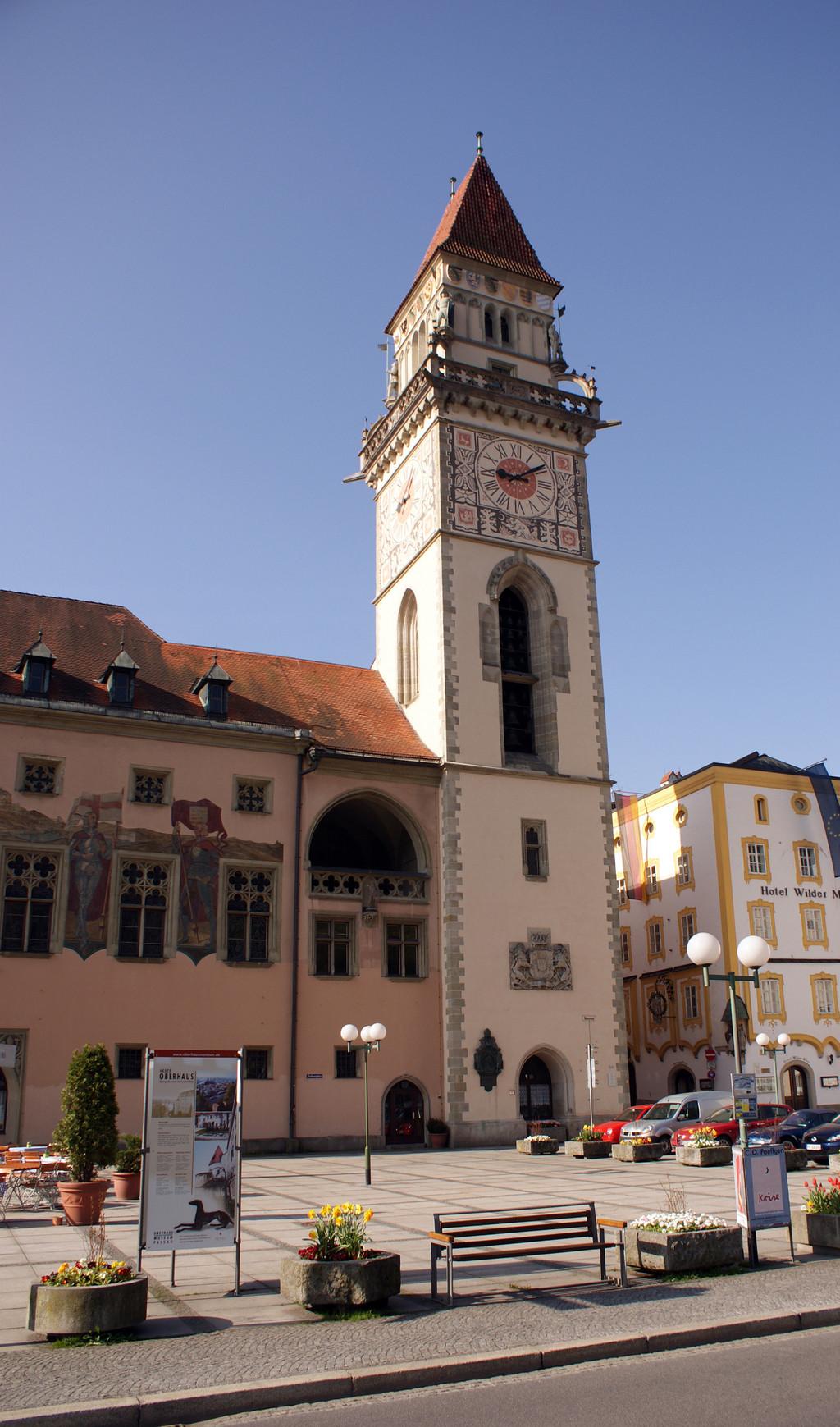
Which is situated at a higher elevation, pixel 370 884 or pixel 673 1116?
pixel 370 884

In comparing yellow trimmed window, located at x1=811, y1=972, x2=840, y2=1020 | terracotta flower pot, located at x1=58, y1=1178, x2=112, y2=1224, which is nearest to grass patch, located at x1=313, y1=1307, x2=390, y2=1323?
terracotta flower pot, located at x1=58, y1=1178, x2=112, y2=1224

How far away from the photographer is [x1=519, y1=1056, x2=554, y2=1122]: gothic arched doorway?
32688 millimetres

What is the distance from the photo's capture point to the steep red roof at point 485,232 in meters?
41.1

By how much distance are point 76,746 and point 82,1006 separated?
637 cm

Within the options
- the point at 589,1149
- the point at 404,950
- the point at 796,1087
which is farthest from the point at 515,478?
the point at 796,1087

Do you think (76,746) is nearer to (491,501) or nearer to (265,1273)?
(491,501)

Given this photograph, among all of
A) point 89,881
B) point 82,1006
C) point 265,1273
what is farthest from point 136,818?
point 265,1273

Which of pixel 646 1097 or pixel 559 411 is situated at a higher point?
pixel 559 411

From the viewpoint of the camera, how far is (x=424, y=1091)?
31.8 meters

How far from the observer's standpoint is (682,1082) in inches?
1702

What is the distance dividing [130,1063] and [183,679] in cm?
1065

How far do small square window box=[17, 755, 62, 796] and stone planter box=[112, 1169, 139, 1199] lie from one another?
482 inches

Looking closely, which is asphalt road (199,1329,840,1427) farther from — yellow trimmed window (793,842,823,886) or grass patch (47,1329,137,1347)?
yellow trimmed window (793,842,823,886)

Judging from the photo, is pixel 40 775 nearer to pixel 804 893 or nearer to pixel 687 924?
pixel 687 924
